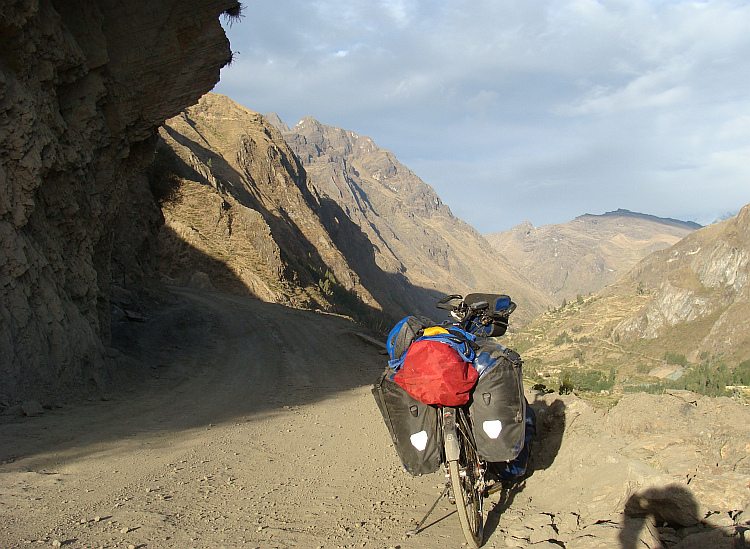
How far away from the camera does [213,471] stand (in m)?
4.59

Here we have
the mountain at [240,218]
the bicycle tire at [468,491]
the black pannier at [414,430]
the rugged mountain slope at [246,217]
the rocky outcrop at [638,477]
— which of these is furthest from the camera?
the rugged mountain slope at [246,217]

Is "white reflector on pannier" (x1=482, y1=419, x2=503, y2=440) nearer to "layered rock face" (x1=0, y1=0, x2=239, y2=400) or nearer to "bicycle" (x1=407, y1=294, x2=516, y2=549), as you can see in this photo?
"bicycle" (x1=407, y1=294, x2=516, y2=549)

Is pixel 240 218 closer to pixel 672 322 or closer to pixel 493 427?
pixel 493 427

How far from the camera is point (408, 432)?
3490 mm

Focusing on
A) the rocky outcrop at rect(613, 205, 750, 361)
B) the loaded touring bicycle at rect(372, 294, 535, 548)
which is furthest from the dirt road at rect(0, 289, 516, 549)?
the rocky outcrop at rect(613, 205, 750, 361)

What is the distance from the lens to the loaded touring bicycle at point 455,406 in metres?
3.25

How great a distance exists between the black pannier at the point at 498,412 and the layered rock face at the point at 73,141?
5794 millimetres

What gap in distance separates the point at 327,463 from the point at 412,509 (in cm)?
140

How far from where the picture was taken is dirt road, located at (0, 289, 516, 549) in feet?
10.5

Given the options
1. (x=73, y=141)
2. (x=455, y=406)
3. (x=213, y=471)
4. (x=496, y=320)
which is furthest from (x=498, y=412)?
(x=73, y=141)

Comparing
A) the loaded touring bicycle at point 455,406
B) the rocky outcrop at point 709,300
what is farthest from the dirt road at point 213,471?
the rocky outcrop at point 709,300

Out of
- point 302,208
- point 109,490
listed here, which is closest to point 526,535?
point 109,490

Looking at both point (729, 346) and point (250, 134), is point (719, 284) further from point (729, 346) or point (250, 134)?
point (250, 134)

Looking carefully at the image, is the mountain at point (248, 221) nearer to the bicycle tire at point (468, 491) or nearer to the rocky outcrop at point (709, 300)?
the bicycle tire at point (468, 491)
